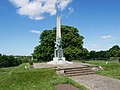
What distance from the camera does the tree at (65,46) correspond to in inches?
1294

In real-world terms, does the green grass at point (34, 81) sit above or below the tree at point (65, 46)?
below

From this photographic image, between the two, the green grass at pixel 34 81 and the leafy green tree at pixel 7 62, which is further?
the leafy green tree at pixel 7 62

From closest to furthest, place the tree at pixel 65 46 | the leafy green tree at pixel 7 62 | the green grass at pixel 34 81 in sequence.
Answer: the green grass at pixel 34 81, the tree at pixel 65 46, the leafy green tree at pixel 7 62

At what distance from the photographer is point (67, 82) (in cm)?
1109

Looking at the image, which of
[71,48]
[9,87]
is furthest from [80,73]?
[71,48]

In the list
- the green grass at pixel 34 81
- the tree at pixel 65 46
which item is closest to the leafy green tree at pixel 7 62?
the tree at pixel 65 46

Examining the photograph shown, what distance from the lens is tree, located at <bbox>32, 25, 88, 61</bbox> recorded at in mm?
32875

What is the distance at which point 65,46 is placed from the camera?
3412 cm

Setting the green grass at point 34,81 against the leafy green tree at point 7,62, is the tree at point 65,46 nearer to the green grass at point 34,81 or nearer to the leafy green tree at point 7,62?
the green grass at point 34,81

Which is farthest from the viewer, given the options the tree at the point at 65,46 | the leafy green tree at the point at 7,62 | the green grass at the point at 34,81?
the leafy green tree at the point at 7,62

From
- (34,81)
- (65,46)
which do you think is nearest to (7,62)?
(65,46)

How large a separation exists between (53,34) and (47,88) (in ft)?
79.3

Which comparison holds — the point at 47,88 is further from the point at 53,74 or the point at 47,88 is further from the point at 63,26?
the point at 63,26

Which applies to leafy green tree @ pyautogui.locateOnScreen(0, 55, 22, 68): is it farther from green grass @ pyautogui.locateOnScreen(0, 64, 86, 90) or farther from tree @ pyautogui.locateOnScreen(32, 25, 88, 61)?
green grass @ pyautogui.locateOnScreen(0, 64, 86, 90)
